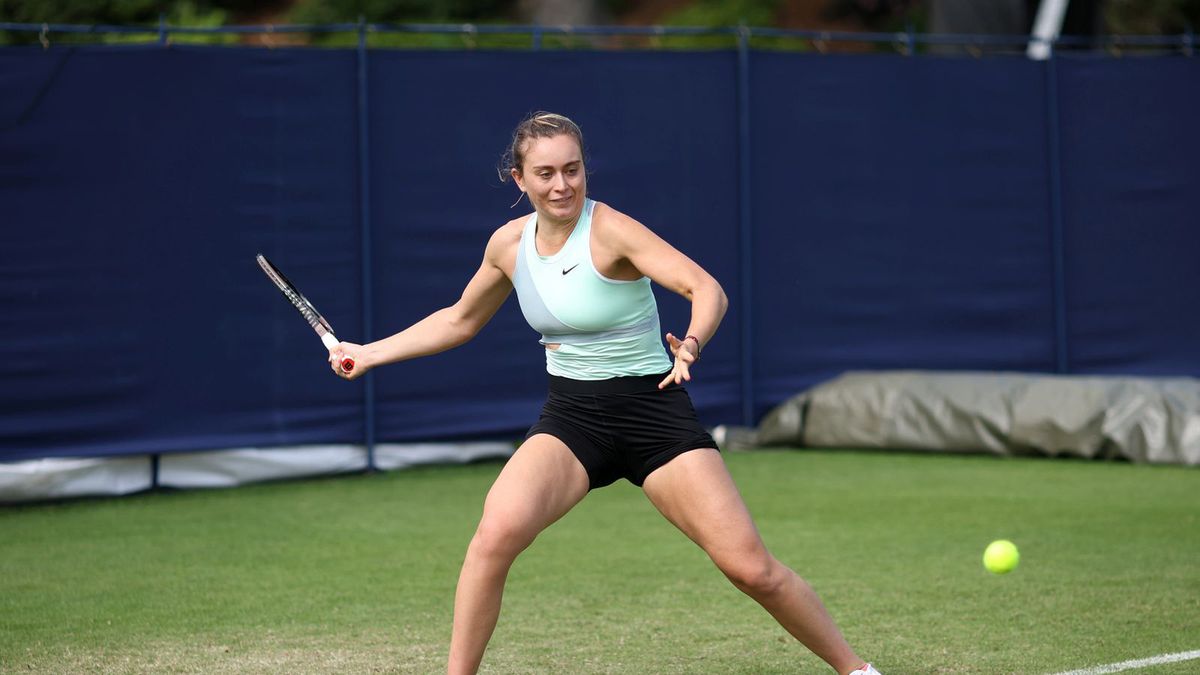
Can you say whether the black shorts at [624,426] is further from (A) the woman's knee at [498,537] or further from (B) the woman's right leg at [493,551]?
(A) the woman's knee at [498,537]

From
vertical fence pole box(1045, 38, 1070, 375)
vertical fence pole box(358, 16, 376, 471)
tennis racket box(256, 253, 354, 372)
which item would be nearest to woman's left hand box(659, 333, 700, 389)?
tennis racket box(256, 253, 354, 372)

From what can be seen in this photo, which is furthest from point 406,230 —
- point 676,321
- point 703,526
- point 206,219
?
point 703,526

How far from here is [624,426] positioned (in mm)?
5113

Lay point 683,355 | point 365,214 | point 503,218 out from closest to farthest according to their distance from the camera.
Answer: point 683,355
point 365,214
point 503,218

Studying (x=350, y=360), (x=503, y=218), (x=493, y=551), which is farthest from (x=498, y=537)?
(x=503, y=218)

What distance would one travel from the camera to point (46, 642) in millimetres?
6375

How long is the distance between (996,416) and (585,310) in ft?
24.3

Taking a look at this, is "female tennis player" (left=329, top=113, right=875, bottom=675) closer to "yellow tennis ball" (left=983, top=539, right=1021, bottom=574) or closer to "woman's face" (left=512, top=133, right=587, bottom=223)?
"woman's face" (left=512, top=133, right=587, bottom=223)

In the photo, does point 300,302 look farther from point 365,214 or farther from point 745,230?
point 745,230

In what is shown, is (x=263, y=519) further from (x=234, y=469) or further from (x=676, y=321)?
(x=676, y=321)

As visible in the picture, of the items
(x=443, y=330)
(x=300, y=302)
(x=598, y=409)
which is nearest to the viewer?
(x=598, y=409)

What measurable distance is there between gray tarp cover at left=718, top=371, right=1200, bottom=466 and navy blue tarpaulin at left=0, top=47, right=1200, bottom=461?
0.45 meters

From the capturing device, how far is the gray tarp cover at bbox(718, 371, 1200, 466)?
11.3 meters

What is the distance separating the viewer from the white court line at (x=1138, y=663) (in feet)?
18.5
